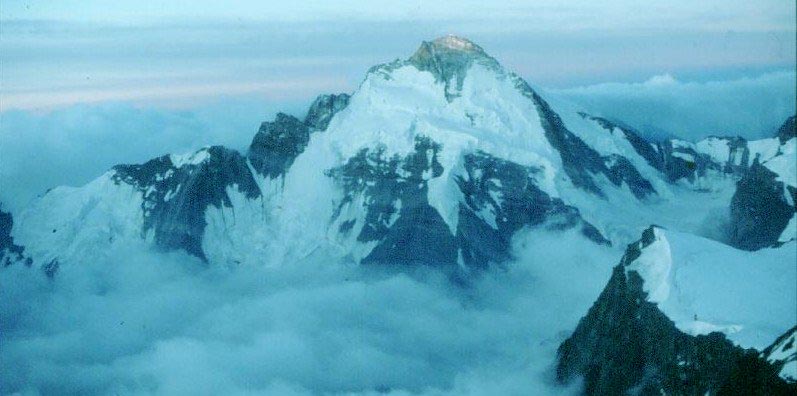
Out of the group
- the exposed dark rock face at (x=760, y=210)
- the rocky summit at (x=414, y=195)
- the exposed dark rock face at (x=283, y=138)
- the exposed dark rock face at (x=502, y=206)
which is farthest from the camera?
the exposed dark rock face at (x=283, y=138)

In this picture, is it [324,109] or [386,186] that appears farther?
[324,109]

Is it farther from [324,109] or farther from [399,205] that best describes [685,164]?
[324,109]

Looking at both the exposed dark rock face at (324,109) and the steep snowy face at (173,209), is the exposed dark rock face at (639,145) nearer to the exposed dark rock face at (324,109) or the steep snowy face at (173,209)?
the exposed dark rock face at (324,109)

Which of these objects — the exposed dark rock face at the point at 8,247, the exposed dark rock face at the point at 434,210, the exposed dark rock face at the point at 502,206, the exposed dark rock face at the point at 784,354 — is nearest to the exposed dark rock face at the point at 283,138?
the exposed dark rock face at the point at 434,210

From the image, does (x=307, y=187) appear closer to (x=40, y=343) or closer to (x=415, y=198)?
(x=415, y=198)

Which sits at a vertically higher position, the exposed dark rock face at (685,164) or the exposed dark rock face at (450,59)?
the exposed dark rock face at (450,59)

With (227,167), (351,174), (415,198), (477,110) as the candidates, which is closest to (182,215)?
(227,167)

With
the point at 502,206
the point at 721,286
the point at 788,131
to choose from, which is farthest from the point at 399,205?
the point at 721,286

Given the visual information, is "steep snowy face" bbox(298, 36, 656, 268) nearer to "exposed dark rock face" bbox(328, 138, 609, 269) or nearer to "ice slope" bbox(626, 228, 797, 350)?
"exposed dark rock face" bbox(328, 138, 609, 269)
